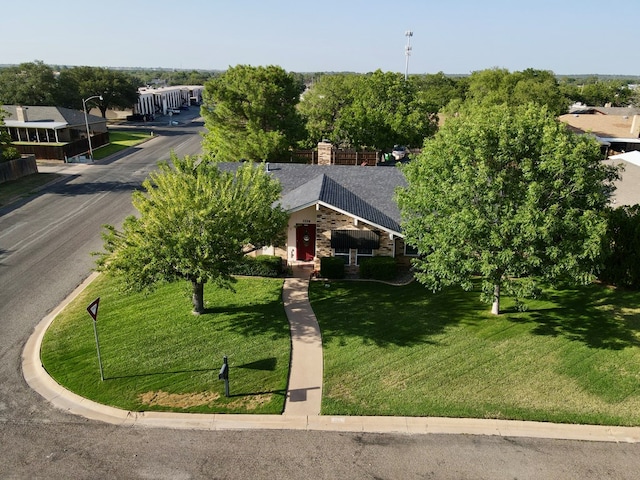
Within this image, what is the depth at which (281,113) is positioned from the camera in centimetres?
4000

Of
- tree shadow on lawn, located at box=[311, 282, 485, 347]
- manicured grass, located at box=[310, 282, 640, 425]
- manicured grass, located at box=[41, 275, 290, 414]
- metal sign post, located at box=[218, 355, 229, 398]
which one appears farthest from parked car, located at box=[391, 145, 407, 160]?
metal sign post, located at box=[218, 355, 229, 398]

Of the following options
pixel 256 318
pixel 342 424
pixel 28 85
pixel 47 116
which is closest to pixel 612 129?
pixel 256 318

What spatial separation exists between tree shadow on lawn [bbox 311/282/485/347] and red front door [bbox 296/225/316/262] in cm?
257

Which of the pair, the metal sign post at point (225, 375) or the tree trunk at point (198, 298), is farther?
the tree trunk at point (198, 298)

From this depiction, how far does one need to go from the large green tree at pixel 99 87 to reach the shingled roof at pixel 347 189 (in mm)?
66207

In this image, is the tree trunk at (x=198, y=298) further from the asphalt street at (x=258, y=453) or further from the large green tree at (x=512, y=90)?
the large green tree at (x=512, y=90)

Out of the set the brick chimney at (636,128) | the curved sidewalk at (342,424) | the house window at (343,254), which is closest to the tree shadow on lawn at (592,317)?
the curved sidewalk at (342,424)

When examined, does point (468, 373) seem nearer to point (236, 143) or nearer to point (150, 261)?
point (150, 261)

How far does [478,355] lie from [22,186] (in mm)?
39992

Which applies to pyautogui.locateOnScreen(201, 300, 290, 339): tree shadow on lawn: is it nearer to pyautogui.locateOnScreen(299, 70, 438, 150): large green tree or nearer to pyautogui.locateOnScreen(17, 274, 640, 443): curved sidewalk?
pyautogui.locateOnScreen(17, 274, 640, 443): curved sidewalk

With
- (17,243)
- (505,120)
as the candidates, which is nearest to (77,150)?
(17,243)

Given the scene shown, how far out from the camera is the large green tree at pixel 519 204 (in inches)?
631

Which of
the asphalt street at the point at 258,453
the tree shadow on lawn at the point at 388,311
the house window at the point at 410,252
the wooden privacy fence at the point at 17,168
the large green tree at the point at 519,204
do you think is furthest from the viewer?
the wooden privacy fence at the point at 17,168

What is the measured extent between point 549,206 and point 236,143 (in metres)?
26.3
